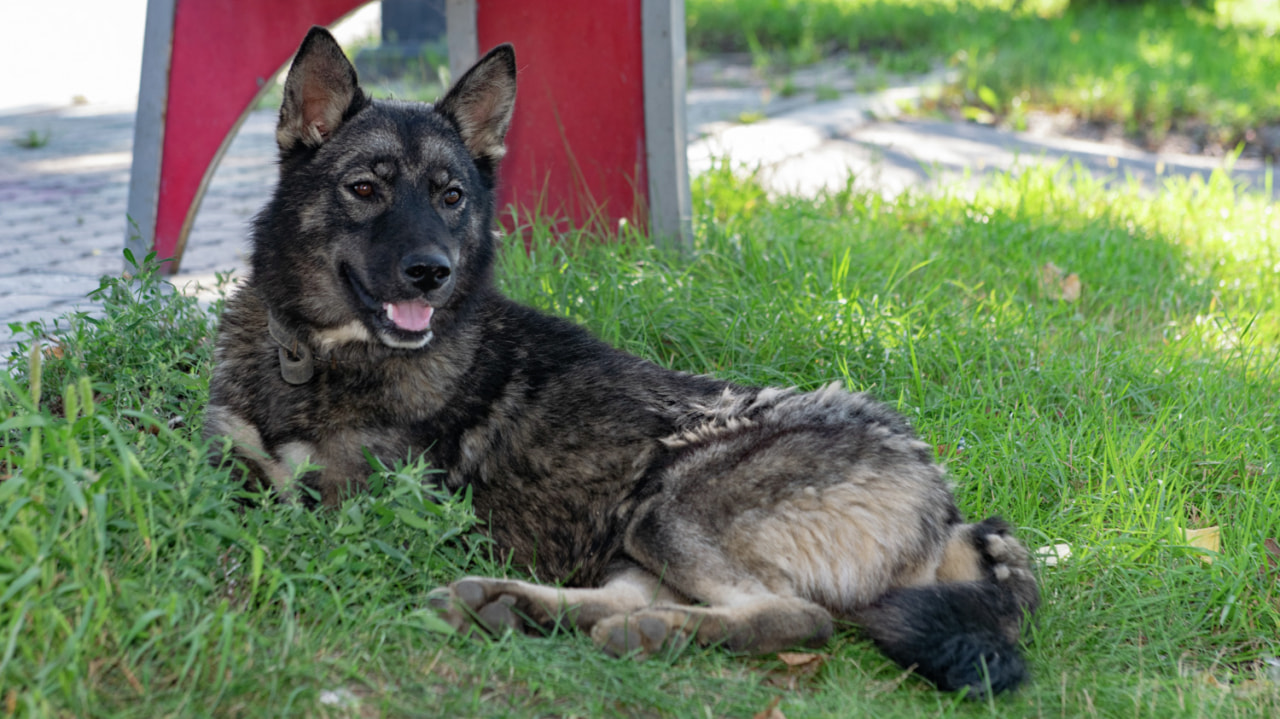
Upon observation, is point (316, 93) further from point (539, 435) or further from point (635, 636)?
point (635, 636)

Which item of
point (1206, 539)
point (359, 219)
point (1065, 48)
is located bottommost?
point (1206, 539)

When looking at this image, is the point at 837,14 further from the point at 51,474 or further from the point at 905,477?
the point at 51,474

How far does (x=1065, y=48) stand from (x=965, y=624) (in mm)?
11928

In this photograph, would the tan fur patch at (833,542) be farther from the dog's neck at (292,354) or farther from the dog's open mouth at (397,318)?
the dog's neck at (292,354)

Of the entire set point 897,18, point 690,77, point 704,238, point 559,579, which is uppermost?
point 897,18

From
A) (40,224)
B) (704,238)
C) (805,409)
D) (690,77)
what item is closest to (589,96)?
(704,238)

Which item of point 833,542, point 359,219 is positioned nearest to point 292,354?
point 359,219

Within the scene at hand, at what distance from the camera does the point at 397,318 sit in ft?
10.5

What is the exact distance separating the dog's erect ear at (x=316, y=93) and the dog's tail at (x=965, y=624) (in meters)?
2.18

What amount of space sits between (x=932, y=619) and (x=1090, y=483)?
1.42 meters

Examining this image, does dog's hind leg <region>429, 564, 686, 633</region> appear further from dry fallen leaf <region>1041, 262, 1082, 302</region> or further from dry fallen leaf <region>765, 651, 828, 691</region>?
dry fallen leaf <region>1041, 262, 1082, 302</region>

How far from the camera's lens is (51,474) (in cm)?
250

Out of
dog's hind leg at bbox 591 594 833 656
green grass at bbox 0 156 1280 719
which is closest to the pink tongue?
green grass at bbox 0 156 1280 719

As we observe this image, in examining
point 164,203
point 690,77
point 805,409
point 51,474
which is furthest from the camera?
point 690,77
